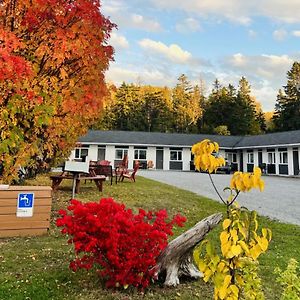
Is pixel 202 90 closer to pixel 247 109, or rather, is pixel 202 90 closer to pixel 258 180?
pixel 247 109

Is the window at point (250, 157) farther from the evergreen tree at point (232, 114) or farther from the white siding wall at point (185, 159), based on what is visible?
the evergreen tree at point (232, 114)

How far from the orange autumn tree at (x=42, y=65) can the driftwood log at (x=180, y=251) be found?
372cm

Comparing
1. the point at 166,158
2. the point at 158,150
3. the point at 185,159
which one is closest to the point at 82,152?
the point at 158,150

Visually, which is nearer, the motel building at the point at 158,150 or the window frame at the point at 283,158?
the window frame at the point at 283,158

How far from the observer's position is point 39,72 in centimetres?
681

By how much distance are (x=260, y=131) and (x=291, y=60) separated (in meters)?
17.8

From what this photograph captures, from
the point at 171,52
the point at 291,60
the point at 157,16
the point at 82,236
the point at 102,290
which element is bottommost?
the point at 102,290

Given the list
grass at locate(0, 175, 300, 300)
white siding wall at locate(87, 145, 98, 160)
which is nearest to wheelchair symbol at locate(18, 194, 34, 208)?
grass at locate(0, 175, 300, 300)

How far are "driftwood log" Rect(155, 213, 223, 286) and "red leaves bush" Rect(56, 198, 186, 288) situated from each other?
147 mm

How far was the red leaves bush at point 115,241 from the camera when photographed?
3.34m

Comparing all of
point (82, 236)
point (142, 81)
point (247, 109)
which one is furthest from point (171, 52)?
point (142, 81)

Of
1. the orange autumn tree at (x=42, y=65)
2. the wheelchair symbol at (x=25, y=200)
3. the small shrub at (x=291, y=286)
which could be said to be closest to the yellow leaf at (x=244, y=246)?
the small shrub at (x=291, y=286)

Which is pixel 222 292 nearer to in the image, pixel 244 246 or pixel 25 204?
pixel 244 246

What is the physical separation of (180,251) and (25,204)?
125 inches
